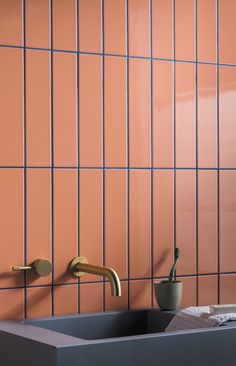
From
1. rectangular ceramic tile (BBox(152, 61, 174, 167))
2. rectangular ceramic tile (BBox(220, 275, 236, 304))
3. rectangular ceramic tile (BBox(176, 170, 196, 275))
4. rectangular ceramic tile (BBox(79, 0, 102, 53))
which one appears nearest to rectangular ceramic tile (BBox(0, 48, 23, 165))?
rectangular ceramic tile (BBox(79, 0, 102, 53))

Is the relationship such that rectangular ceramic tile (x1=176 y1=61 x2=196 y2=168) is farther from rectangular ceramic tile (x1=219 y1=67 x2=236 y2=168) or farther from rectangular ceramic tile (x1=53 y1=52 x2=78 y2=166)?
rectangular ceramic tile (x1=53 y1=52 x2=78 y2=166)

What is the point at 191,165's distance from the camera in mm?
2371

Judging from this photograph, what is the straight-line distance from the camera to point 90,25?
221 cm

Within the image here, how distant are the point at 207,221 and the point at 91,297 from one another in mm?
464

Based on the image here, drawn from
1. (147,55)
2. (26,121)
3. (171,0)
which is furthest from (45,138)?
(171,0)

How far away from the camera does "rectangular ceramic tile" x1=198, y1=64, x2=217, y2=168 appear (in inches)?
94.0

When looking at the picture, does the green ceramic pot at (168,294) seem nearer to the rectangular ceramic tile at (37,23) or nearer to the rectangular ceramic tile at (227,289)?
the rectangular ceramic tile at (227,289)

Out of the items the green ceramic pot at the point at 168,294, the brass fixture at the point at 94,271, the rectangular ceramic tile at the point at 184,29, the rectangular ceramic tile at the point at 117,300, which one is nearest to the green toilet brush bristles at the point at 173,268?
the green ceramic pot at the point at 168,294

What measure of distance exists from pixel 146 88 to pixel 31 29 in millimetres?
406

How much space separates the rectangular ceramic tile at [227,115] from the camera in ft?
7.97

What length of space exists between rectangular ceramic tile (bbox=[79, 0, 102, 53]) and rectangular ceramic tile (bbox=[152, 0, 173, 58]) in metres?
0.19

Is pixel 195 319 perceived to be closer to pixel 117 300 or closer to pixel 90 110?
pixel 117 300

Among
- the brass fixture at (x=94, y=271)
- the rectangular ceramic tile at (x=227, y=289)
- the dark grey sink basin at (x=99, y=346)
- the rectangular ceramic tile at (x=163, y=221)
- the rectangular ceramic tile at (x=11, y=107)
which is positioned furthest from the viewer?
the rectangular ceramic tile at (x=227, y=289)

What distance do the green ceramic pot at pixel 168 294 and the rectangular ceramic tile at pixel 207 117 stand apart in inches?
16.5
